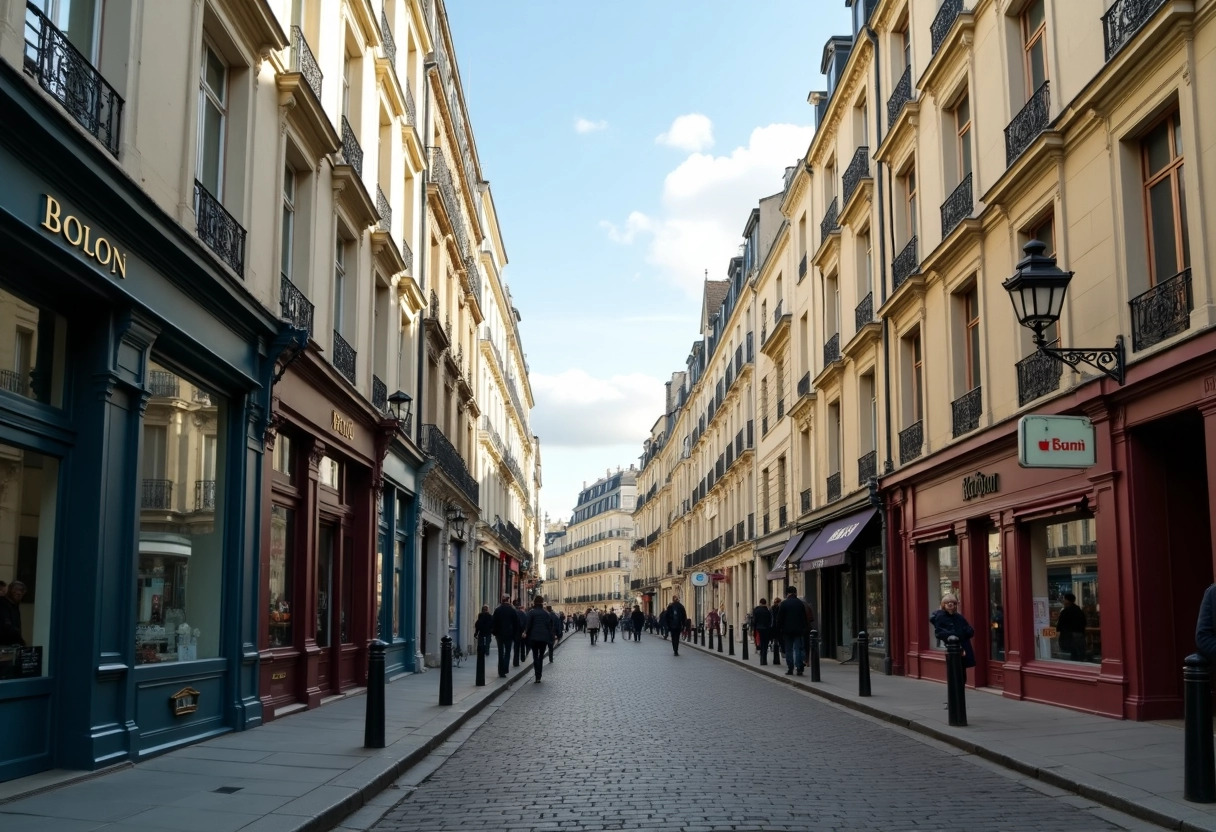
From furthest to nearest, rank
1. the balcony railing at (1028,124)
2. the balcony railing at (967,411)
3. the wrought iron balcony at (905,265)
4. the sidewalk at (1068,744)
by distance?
1. the wrought iron balcony at (905,265)
2. the balcony railing at (967,411)
3. the balcony railing at (1028,124)
4. the sidewalk at (1068,744)

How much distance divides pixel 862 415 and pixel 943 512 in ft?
19.4

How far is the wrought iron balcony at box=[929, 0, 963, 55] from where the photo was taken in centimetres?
1872

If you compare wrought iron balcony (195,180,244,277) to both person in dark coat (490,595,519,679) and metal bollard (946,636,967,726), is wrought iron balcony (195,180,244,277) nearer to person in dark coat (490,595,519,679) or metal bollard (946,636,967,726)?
metal bollard (946,636,967,726)

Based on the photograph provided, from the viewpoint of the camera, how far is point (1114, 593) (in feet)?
43.1

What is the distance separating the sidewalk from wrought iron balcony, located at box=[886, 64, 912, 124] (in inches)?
415

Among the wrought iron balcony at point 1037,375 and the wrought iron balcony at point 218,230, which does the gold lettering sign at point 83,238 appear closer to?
the wrought iron balcony at point 218,230

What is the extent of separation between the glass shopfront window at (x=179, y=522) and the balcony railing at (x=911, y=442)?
41.1ft

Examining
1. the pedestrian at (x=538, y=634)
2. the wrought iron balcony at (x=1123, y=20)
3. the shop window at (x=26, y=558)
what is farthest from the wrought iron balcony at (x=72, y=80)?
the pedestrian at (x=538, y=634)

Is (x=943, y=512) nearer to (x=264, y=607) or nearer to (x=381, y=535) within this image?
(x=381, y=535)

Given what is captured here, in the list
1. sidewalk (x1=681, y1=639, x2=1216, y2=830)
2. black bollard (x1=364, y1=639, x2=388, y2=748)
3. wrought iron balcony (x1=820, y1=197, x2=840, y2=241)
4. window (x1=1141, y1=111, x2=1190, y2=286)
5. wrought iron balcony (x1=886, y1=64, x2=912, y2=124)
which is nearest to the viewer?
sidewalk (x1=681, y1=639, x2=1216, y2=830)

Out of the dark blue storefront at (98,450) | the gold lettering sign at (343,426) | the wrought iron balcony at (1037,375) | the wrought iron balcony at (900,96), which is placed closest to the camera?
the dark blue storefront at (98,450)

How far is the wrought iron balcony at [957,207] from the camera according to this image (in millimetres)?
17906

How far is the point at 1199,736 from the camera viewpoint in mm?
7605

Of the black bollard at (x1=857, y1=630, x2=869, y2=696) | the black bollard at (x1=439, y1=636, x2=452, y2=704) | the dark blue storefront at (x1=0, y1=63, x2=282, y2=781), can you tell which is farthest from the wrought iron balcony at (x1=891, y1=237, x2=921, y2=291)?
the dark blue storefront at (x1=0, y1=63, x2=282, y2=781)
